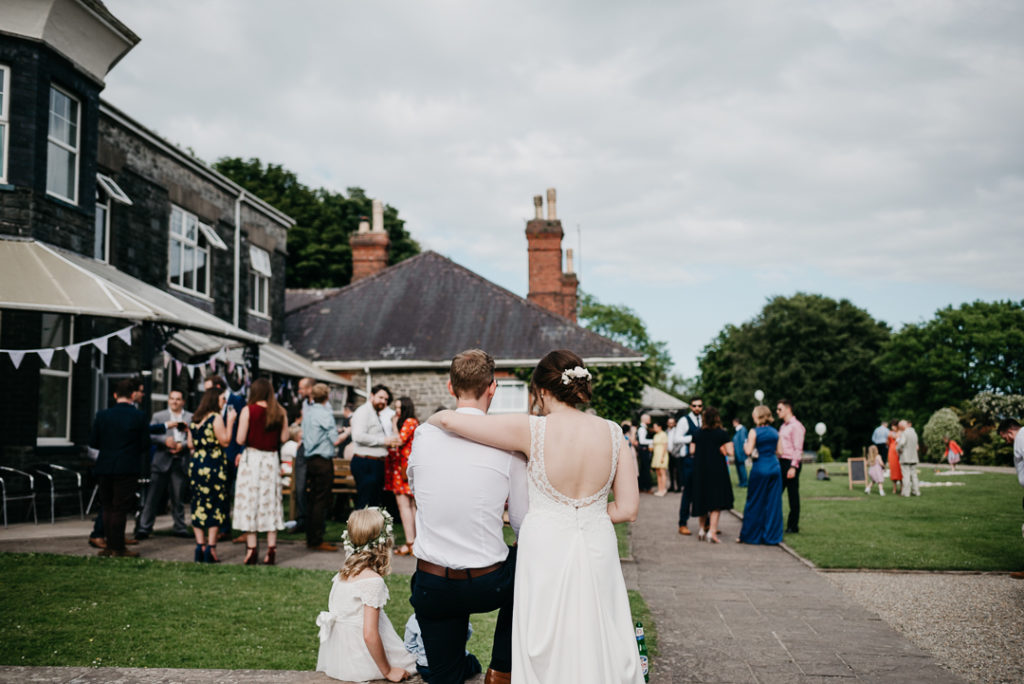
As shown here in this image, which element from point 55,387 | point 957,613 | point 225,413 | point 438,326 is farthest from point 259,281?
point 957,613

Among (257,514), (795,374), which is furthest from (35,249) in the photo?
(795,374)

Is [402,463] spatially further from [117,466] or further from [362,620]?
[362,620]

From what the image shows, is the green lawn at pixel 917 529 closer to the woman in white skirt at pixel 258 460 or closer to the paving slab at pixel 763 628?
the paving slab at pixel 763 628

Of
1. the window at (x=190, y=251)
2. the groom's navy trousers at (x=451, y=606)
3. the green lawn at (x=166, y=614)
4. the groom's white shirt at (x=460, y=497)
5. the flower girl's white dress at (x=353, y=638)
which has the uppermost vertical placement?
the window at (x=190, y=251)

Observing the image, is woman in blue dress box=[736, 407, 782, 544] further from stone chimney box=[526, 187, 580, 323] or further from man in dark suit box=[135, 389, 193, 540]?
stone chimney box=[526, 187, 580, 323]

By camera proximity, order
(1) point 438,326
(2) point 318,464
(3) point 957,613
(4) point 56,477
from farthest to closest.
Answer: (1) point 438,326
(4) point 56,477
(2) point 318,464
(3) point 957,613

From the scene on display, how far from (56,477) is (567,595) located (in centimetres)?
1164

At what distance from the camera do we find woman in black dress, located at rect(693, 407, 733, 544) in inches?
453

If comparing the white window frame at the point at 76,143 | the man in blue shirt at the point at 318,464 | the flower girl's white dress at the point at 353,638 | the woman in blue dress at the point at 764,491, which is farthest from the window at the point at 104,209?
the flower girl's white dress at the point at 353,638

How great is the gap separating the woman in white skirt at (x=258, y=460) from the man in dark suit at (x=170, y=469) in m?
2.35

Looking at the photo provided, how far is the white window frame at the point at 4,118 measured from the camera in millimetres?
11602

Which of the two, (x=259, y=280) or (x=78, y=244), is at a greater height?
(x=259, y=280)

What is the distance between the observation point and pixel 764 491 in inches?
450

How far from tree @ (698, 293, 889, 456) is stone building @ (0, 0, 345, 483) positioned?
46.2 m
